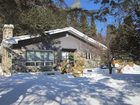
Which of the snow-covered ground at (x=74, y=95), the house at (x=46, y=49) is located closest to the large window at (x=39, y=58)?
the house at (x=46, y=49)

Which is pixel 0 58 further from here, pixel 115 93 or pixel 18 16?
pixel 18 16

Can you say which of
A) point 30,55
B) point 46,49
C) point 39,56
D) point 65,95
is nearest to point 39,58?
point 39,56

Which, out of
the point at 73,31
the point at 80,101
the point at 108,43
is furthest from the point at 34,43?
the point at 80,101

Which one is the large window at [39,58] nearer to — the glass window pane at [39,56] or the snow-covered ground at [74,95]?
the glass window pane at [39,56]

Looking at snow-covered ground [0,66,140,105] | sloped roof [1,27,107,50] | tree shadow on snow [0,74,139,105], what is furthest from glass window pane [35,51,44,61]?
tree shadow on snow [0,74,139,105]

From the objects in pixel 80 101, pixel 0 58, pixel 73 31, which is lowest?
pixel 80 101

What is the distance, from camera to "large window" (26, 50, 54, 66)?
30.3 m

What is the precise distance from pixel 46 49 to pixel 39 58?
3.61 feet

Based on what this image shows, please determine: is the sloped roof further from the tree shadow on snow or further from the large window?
the tree shadow on snow

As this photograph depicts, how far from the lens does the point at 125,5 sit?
1260cm

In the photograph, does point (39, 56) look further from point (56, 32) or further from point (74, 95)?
point (74, 95)

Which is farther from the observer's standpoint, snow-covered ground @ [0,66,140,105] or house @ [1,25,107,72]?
house @ [1,25,107,72]

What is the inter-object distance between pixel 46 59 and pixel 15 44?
372cm

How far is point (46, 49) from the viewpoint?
31438 mm
